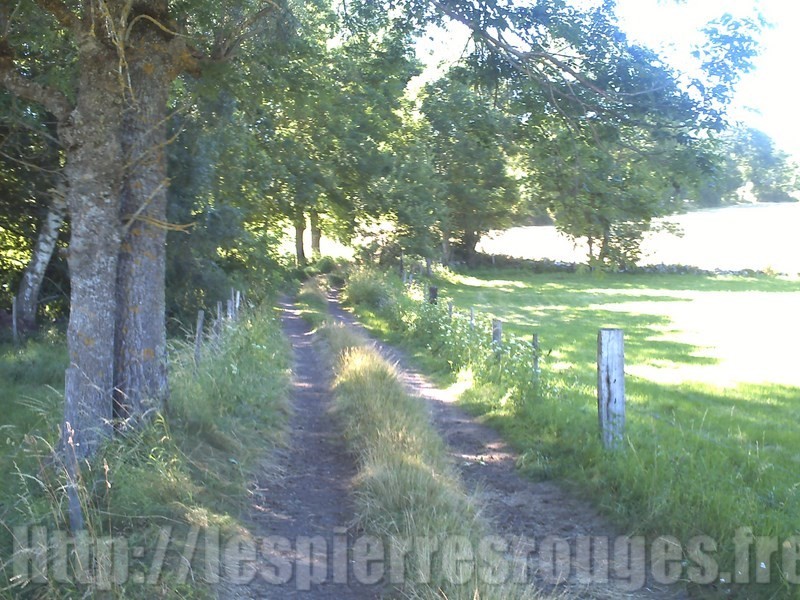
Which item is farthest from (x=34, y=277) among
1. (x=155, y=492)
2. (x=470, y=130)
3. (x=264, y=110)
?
(x=155, y=492)

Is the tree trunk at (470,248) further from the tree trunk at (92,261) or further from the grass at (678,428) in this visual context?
the tree trunk at (92,261)

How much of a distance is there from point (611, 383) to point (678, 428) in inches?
46.7

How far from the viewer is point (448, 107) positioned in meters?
11.6

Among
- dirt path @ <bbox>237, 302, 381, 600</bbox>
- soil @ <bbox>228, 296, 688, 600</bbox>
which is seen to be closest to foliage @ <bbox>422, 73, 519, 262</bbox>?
soil @ <bbox>228, 296, 688, 600</bbox>

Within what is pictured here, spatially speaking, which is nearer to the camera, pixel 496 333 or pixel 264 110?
pixel 496 333

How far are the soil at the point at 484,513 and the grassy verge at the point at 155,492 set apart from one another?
33cm

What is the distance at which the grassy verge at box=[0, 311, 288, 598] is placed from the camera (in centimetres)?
473

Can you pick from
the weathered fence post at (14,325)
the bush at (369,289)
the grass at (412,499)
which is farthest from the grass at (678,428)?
the weathered fence post at (14,325)

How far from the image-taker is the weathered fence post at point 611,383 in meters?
8.20

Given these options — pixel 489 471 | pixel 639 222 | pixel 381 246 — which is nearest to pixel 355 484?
pixel 489 471

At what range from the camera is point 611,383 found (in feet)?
27.0

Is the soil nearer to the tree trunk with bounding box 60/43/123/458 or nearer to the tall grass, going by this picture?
the tall grass

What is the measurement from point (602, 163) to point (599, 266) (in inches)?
54.8

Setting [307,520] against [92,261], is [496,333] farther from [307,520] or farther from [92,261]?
[92,261]
